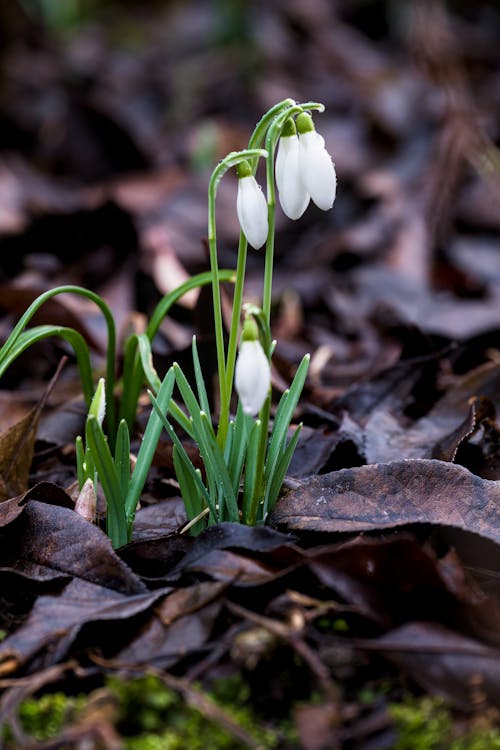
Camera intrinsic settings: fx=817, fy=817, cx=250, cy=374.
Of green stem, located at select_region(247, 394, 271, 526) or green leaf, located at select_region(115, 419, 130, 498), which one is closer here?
green stem, located at select_region(247, 394, 271, 526)

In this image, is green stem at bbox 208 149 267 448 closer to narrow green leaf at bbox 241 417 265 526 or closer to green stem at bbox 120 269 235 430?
narrow green leaf at bbox 241 417 265 526

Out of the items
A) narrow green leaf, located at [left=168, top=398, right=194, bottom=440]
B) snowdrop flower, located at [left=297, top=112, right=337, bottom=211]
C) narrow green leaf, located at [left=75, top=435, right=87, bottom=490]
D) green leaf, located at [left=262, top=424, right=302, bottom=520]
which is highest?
snowdrop flower, located at [left=297, top=112, right=337, bottom=211]

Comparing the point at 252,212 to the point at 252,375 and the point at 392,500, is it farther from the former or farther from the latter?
the point at 392,500

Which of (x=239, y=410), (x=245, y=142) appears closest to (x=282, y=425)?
(x=239, y=410)

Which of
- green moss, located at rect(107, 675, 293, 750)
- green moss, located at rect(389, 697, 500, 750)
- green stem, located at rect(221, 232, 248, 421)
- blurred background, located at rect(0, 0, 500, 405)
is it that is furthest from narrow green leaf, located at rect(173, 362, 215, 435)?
blurred background, located at rect(0, 0, 500, 405)

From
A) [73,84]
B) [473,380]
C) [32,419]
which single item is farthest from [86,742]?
[73,84]
